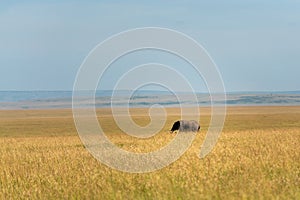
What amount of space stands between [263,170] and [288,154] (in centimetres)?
318

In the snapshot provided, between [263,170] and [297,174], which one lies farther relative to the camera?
[263,170]

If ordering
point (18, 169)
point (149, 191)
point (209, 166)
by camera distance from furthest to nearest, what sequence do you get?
point (18, 169), point (209, 166), point (149, 191)

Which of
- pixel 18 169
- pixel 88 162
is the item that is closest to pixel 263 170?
pixel 88 162

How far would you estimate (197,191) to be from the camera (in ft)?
37.7

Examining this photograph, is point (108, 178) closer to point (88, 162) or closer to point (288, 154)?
point (88, 162)

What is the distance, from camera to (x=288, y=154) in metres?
17.5

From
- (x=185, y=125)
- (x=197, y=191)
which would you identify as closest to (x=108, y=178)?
(x=197, y=191)

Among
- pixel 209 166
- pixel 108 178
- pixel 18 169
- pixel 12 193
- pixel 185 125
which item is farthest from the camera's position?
pixel 185 125

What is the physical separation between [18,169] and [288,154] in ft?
27.0

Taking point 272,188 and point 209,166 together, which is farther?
point 209,166

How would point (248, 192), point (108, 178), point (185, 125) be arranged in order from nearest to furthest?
point (248, 192) < point (108, 178) < point (185, 125)

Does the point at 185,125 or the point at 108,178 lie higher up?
the point at 108,178

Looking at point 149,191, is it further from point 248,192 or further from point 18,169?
point 18,169

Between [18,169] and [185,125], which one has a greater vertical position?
[18,169]
